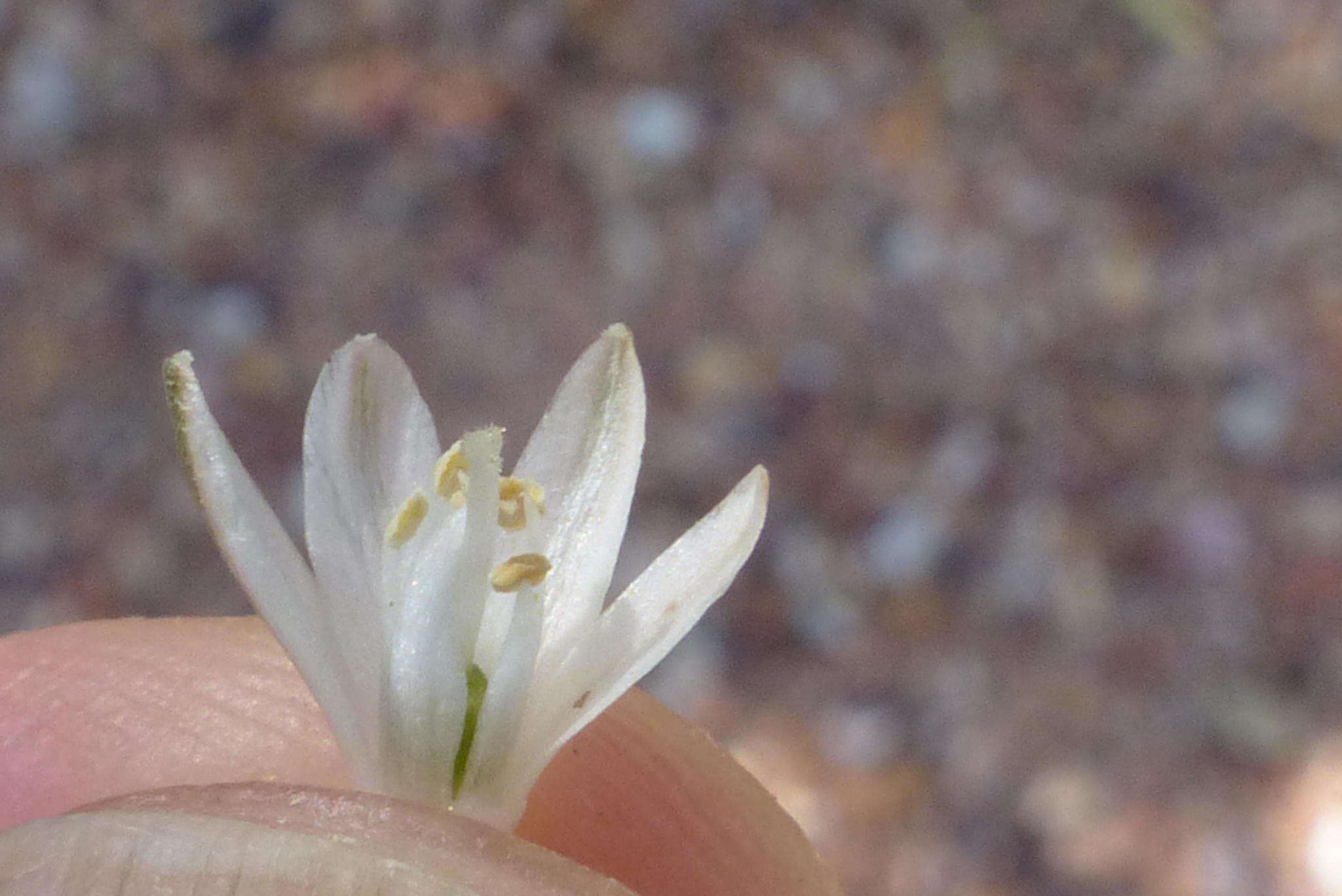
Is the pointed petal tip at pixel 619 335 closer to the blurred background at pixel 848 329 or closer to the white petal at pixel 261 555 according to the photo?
the white petal at pixel 261 555

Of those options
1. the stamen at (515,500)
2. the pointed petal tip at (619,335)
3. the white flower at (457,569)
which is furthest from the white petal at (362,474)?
the pointed petal tip at (619,335)

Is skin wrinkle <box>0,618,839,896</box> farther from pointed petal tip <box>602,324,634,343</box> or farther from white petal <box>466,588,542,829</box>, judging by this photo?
pointed petal tip <box>602,324,634,343</box>

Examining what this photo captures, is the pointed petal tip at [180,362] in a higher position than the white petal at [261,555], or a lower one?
higher

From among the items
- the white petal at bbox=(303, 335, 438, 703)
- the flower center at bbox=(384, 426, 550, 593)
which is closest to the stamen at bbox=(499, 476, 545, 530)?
the flower center at bbox=(384, 426, 550, 593)

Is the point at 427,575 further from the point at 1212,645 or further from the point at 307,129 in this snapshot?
the point at 307,129

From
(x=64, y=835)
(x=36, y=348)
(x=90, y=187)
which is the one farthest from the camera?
(x=90, y=187)

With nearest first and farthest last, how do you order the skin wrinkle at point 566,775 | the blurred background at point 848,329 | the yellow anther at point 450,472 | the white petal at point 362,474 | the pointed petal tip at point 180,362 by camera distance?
the pointed petal tip at point 180,362, the white petal at point 362,474, the yellow anther at point 450,472, the skin wrinkle at point 566,775, the blurred background at point 848,329

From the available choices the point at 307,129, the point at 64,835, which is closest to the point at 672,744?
the point at 64,835
